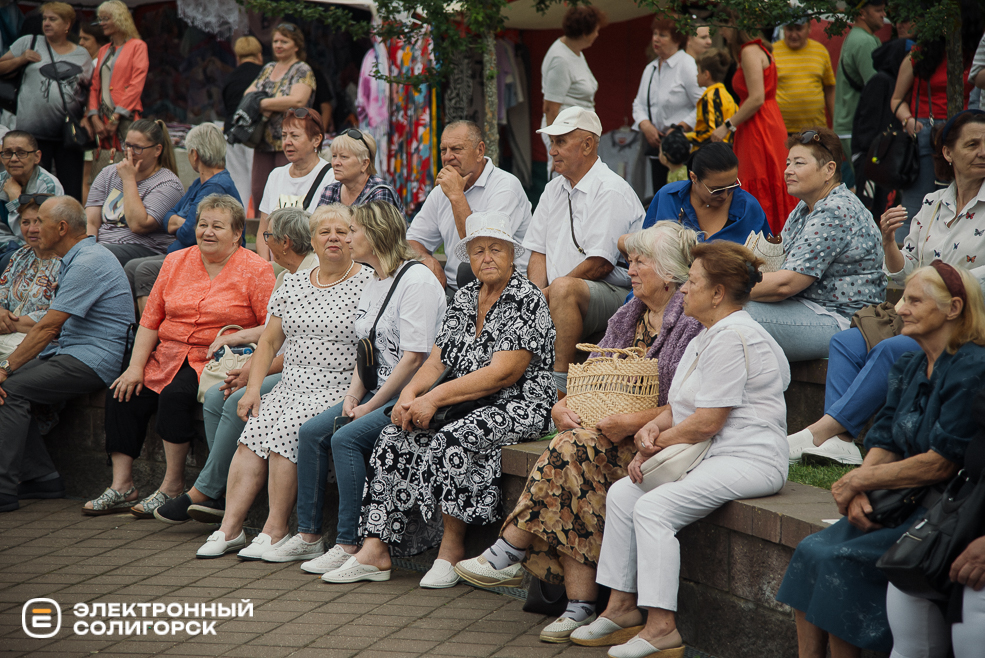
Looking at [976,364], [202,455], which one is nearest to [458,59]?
[202,455]

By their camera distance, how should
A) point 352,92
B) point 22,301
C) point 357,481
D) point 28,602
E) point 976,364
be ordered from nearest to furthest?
1. point 976,364
2. point 28,602
3. point 357,481
4. point 22,301
5. point 352,92

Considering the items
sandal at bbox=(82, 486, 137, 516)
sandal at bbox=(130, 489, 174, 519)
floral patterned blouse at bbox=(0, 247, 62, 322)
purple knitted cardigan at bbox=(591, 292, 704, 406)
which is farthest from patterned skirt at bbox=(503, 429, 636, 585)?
floral patterned blouse at bbox=(0, 247, 62, 322)

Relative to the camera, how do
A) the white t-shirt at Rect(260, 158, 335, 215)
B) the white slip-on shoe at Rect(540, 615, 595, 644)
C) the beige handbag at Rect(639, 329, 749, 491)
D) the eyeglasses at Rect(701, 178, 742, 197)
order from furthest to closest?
the white t-shirt at Rect(260, 158, 335, 215), the eyeglasses at Rect(701, 178, 742, 197), the white slip-on shoe at Rect(540, 615, 595, 644), the beige handbag at Rect(639, 329, 749, 491)

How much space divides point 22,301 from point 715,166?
4702 millimetres

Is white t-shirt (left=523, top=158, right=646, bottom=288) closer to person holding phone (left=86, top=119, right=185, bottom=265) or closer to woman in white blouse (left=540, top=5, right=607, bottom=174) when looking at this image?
woman in white blouse (left=540, top=5, right=607, bottom=174)

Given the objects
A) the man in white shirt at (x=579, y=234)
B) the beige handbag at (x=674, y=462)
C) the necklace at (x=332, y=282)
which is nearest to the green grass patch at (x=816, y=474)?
the beige handbag at (x=674, y=462)

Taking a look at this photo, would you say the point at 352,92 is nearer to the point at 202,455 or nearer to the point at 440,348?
the point at 202,455

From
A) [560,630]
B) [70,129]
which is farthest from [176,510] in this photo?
[70,129]

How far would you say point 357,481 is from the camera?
→ 5129 mm

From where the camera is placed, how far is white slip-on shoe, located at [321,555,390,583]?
4.92 meters

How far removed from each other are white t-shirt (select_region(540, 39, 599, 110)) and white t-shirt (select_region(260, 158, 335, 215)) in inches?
94.8

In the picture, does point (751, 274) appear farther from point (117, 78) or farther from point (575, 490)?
point (117, 78)

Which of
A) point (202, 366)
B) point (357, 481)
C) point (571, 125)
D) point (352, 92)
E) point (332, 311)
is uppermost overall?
point (352, 92)

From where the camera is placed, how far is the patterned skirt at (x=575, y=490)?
4211 mm
